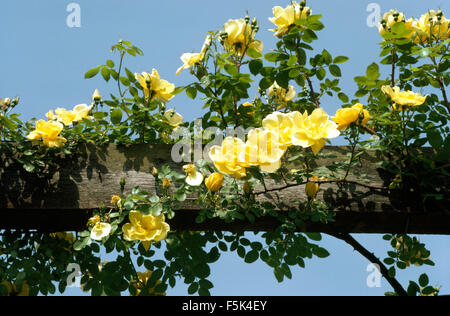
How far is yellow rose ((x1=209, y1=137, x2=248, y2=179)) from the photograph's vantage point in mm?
1188

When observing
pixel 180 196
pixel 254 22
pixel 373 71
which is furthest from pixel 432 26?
pixel 180 196

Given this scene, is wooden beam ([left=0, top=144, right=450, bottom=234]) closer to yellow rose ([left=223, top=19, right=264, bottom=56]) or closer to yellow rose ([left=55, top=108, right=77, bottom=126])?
yellow rose ([left=55, top=108, right=77, bottom=126])

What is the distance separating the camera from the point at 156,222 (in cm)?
136

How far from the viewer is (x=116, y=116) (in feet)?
5.23

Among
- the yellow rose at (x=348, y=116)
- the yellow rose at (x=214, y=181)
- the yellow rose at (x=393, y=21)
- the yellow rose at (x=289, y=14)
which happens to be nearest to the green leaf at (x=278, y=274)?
the yellow rose at (x=214, y=181)

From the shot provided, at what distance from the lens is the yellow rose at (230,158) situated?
1188 mm

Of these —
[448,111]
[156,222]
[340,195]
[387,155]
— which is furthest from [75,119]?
[448,111]

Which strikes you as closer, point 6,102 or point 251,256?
point 251,256

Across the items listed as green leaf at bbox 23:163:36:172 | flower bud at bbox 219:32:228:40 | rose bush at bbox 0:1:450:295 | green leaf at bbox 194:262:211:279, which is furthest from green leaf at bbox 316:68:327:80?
green leaf at bbox 23:163:36:172

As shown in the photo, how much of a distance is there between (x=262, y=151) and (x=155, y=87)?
1.93 ft

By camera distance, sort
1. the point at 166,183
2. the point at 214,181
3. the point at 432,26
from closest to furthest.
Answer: the point at 214,181
the point at 166,183
the point at 432,26

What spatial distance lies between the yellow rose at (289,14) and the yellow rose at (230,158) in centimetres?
60

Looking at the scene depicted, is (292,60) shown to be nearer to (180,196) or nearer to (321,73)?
(321,73)
